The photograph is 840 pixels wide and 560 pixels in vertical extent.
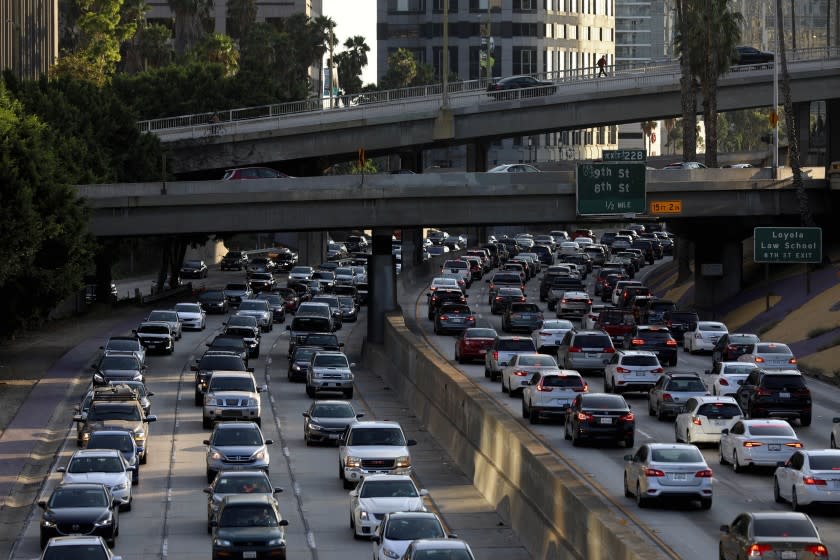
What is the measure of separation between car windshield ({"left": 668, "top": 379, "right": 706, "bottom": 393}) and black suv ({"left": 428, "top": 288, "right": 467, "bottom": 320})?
1307 inches

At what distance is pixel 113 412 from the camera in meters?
43.4

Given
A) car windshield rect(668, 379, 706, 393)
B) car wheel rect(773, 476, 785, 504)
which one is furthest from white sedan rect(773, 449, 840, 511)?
car windshield rect(668, 379, 706, 393)

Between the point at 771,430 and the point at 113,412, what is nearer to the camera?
the point at 771,430

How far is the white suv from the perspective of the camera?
126ft

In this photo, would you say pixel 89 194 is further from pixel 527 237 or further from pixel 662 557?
pixel 527 237

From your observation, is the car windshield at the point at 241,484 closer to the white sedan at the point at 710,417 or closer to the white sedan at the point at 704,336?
the white sedan at the point at 710,417

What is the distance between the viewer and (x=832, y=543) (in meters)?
Answer: 29.2

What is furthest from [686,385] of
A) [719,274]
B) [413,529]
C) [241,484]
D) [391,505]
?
[719,274]

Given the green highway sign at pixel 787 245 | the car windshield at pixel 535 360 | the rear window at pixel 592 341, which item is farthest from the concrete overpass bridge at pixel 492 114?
the car windshield at pixel 535 360

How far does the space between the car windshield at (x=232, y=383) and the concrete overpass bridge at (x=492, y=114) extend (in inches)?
2246

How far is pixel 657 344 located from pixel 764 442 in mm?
23144

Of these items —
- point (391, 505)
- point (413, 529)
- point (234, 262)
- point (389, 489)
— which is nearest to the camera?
point (413, 529)

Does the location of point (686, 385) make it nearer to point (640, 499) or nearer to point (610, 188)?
point (640, 499)

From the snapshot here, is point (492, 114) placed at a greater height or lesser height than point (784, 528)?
greater
